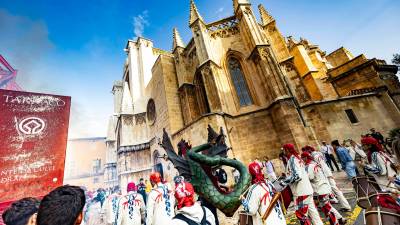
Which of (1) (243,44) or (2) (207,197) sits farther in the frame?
(1) (243,44)

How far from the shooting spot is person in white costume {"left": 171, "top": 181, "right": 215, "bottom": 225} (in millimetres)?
2191

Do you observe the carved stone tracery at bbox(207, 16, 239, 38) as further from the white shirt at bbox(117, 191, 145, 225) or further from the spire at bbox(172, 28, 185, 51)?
the white shirt at bbox(117, 191, 145, 225)

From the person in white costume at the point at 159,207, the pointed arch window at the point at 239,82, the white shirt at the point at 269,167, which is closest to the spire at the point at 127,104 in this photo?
the pointed arch window at the point at 239,82

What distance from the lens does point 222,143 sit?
20.7ft

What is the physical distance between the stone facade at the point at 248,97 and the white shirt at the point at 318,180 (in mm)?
6342

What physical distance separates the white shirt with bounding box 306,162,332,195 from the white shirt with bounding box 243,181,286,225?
6.43 feet

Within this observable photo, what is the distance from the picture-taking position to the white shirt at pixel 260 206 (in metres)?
2.78

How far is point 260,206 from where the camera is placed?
285 centimetres

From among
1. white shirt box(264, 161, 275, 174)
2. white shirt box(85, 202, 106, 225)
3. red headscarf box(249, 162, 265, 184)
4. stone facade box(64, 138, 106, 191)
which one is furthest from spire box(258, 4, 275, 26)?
stone facade box(64, 138, 106, 191)

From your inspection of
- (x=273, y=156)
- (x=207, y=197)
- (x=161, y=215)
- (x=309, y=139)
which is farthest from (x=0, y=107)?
(x=309, y=139)

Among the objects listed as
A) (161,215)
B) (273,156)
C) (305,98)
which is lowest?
(161,215)

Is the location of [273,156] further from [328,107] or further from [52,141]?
[52,141]

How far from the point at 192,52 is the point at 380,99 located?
1423cm

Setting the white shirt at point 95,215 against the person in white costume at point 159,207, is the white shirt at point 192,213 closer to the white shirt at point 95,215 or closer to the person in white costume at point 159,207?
the person in white costume at point 159,207
